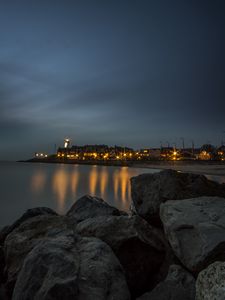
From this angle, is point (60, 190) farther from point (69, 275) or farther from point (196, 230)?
point (69, 275)

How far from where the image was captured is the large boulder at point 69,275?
344 centimetres

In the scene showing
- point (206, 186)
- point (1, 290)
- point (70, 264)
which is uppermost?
point (206, 186)

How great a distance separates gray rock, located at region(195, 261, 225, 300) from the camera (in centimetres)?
278

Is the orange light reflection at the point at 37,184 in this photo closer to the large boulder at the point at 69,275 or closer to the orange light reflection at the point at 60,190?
the orange light reflection at the point at 60,190

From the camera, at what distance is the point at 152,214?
6.55 m

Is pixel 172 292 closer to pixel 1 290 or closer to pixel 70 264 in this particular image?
pixel 70 264

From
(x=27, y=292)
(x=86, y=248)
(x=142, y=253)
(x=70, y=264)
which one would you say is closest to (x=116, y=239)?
(x=142, y=253)

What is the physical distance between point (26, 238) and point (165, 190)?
305 cm

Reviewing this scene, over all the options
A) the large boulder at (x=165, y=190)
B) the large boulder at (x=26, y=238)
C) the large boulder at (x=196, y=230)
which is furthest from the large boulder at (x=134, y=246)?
the large boulder at (x=165, y=190)

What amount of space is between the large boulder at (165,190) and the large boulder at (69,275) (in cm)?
257

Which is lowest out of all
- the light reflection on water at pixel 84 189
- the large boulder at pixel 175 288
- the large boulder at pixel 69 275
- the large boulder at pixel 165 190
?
the light reflection on water at pixel 84 189

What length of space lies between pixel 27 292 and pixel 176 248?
230cm

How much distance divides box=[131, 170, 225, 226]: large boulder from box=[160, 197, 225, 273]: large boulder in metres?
0.95

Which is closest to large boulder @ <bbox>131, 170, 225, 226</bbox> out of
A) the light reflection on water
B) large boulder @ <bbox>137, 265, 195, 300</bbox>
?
large boulder @ <bbox>137, 265, 195, 300</bbox>
